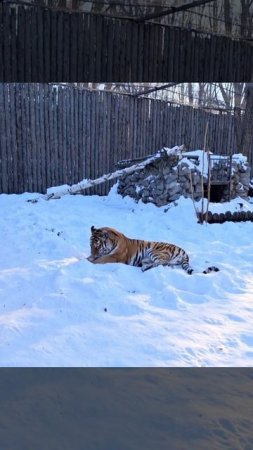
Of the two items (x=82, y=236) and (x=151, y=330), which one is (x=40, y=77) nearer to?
(x=151, y=330)

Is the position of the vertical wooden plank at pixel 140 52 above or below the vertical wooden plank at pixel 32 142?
above

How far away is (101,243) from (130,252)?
0.43 meters

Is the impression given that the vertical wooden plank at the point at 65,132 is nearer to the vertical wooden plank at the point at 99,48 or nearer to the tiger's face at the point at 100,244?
the tiger's face at the point at 100,244

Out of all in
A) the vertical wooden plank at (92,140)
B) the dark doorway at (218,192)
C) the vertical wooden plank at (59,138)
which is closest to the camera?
the dark doorway at (218,192)

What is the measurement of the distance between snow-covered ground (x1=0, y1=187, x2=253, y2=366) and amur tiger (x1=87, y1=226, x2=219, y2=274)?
0.90ft

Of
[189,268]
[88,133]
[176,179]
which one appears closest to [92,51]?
[189,268]

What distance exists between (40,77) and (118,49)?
2.05 feet

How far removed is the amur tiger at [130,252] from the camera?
249 inches

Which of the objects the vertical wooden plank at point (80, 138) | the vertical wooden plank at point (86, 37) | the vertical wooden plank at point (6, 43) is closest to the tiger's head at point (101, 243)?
the vertical wooden plank at point (86, 37)

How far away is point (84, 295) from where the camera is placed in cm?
487

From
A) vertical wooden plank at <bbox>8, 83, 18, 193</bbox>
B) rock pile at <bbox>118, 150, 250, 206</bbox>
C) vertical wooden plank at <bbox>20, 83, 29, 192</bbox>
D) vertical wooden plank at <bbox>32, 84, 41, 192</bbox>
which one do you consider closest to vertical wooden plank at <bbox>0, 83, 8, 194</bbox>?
vertical wooden plank at <bbox>8, 83, 18, 193</bbox>
